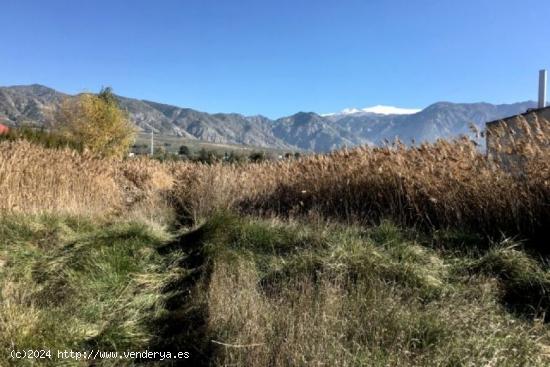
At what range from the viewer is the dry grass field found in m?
2.42

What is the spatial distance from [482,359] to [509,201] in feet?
10.5

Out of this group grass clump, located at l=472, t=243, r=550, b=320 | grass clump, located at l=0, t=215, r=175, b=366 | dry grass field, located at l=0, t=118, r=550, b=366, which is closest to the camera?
dry grass field, located at l=0, t=118, r=550, b=366

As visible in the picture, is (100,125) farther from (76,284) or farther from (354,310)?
(354,310)

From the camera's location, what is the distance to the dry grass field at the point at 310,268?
2422mm

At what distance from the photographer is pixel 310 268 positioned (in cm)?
369

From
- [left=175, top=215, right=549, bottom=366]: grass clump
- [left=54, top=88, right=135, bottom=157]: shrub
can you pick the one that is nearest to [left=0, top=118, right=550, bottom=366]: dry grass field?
[left=175, top=215, right=549, bottom=366]: grass clump

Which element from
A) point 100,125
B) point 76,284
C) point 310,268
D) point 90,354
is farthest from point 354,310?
point 100,125

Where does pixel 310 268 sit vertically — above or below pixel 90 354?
above

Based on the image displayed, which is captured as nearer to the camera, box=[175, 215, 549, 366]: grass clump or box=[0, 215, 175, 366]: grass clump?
box=[175, 215, 549, 366]: grass clump

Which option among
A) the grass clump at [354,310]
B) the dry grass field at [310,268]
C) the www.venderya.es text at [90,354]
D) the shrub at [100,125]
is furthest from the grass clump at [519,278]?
the shrub at [100,125]

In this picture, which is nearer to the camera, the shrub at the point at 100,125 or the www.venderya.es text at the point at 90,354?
the www.venderya.es text at the point at 90,354

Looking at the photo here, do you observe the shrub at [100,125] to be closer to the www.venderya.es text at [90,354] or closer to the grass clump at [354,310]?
the grass clump at [354,310]

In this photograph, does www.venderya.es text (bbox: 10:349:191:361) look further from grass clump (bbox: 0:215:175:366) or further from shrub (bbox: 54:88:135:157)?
shrub (bbox: 54:88:135:157)

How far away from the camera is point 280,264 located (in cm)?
400
